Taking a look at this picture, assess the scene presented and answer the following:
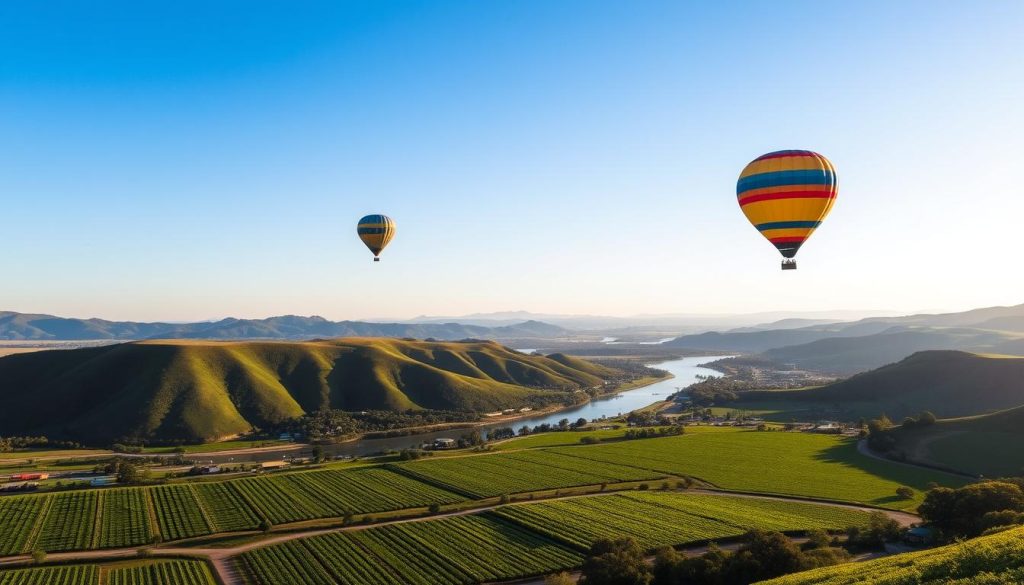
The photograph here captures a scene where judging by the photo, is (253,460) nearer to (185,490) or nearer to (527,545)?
(185,490)

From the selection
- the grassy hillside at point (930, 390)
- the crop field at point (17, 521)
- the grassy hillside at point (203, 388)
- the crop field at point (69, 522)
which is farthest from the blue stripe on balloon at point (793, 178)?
the grassy hillside at point (203, 388)

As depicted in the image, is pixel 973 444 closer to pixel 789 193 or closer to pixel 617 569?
pixel 789 193

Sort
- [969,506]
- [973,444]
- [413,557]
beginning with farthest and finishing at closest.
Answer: [973,444] → [969,506] → [413,557]

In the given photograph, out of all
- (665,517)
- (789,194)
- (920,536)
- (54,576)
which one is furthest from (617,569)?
(54,576)

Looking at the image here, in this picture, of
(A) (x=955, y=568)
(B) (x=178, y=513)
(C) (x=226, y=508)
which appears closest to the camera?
(A) (x=955, y=568)

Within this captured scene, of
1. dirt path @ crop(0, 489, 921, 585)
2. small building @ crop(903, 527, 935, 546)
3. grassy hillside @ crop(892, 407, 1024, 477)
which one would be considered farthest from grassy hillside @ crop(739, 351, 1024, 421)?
small building @ crop(903, 527, 935, 546)

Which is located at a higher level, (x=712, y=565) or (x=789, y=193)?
(x=789, y=193)

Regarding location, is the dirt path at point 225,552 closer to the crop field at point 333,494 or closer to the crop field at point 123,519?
the crop field at point 123,519

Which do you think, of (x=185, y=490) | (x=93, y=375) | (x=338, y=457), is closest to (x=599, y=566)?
(x=185, y=490)
